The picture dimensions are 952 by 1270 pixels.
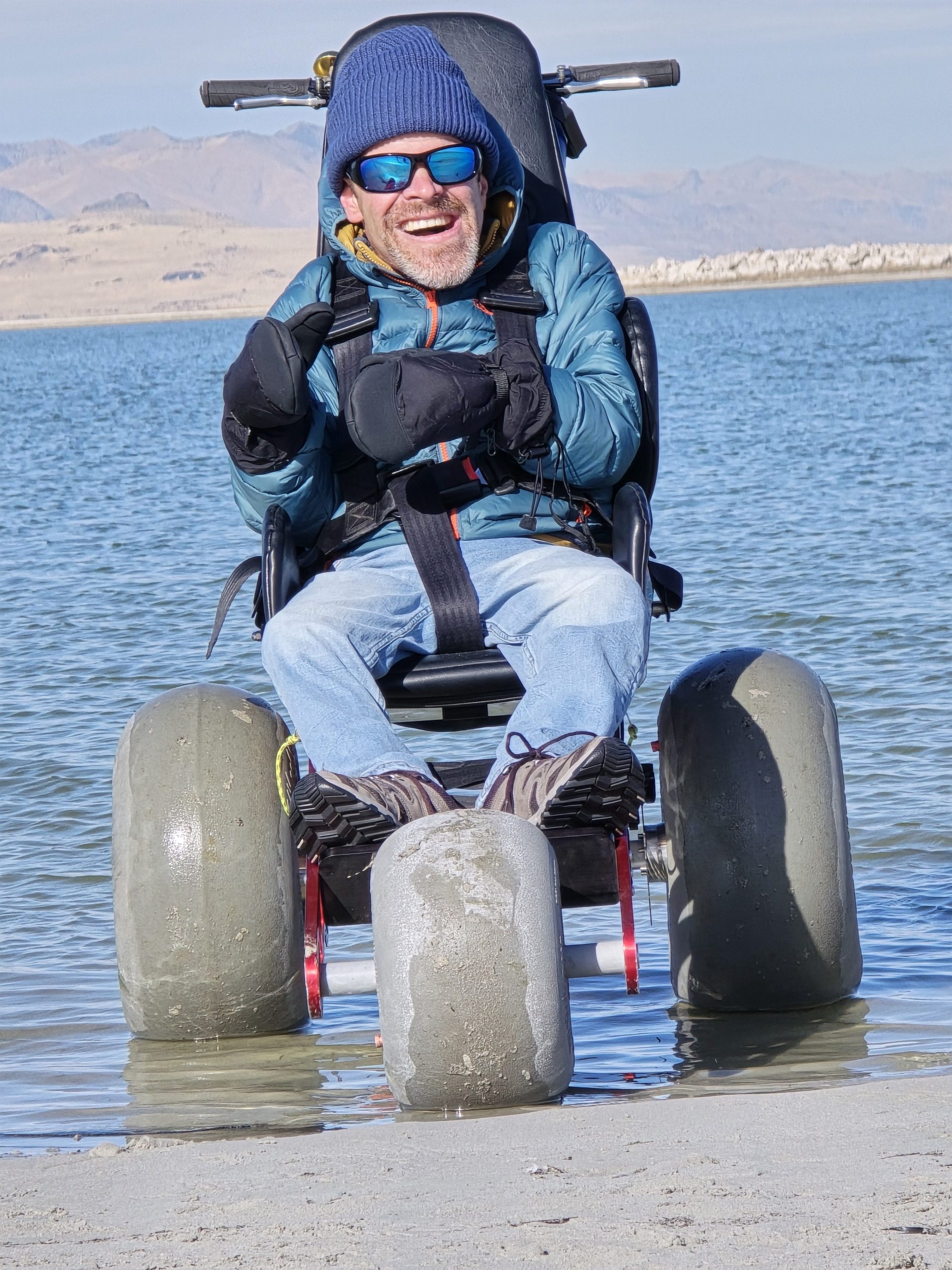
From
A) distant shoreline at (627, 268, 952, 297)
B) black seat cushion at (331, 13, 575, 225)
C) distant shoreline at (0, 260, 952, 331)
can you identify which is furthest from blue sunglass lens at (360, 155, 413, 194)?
distant shoreline at (627, 268, 952, 297)

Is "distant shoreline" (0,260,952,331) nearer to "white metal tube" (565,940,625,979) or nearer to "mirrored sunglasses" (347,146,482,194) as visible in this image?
"mirrored sunglasses" (347,146,482,194)

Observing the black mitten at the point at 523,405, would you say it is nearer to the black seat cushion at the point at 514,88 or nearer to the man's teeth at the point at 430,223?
the man's teeth at the point at 430,223

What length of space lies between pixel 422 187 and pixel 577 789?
1.68m

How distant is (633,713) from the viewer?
783cm

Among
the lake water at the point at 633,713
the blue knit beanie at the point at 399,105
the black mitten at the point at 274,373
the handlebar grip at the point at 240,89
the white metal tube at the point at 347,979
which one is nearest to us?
the white metal tube at the point at 347,979

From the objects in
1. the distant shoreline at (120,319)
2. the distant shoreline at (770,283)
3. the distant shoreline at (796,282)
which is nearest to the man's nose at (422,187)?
the distant shoreline at (770,283)

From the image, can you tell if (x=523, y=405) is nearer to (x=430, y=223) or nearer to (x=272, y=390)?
(x=272, y=390)

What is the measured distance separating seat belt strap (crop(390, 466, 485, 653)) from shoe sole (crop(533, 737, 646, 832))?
2.42ft

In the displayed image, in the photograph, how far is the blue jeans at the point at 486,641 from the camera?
330cm

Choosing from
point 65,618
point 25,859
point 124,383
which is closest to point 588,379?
point 25,859

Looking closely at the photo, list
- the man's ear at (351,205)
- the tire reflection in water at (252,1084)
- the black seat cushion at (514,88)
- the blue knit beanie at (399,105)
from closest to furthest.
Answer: the tire reflection in water at (252,1084) < the blue knit beanie at (399,105) < the man's ear at (351,205) < the black seat cushion at (514,88)

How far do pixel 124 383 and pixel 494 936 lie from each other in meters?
45.4

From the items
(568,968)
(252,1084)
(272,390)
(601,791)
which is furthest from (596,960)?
(272,390)

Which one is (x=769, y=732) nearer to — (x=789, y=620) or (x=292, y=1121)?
(x=292, y=1121)
